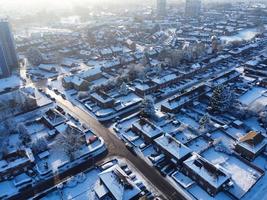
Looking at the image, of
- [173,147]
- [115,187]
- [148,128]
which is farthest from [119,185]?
[148,128]

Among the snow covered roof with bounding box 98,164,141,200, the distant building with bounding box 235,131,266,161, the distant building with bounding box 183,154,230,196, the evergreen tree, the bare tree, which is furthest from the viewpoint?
the evergreen tree

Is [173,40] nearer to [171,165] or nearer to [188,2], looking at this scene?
[188,2]

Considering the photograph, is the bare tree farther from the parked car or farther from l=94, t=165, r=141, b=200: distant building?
l=94, t=165, r=141, b=200: distant building

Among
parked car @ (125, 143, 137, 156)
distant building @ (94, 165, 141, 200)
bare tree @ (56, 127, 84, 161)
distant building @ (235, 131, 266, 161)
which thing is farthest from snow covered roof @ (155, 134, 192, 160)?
bare tree @ (56, 127, 84, 161)

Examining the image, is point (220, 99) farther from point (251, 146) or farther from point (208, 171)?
point (208, 171)

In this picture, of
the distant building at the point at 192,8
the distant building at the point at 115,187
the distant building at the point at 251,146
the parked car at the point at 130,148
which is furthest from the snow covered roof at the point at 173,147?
the distant building at the point at 192,8

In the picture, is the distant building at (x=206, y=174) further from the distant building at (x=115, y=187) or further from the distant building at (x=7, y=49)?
the distant building at (x=7, y=49)
